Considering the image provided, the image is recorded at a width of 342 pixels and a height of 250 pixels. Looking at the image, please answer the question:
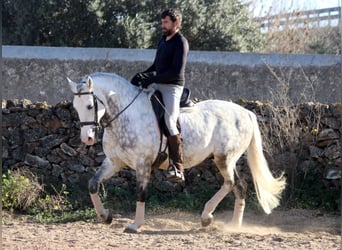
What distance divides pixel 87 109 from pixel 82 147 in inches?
144

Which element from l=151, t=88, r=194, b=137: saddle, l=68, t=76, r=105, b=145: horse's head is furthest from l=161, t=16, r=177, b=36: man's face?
l=68, t=76, r=105, b=145: horse's head

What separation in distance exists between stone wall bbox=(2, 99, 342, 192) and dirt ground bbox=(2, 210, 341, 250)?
37.6 inches

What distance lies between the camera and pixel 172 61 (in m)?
7.47

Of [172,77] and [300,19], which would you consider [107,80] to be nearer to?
[172,77]

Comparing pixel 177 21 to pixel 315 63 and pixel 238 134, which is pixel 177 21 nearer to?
pixel 238 134

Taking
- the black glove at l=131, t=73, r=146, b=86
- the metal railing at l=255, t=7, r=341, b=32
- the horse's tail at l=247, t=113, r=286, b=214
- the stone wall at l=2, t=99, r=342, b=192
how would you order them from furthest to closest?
the metal railing at l=255, t=7, r=341, b=32, the stone wall at l=2, t=99, r=342, b=192, the horse's tail at l=247, t=113, r=286, b=214, the black glove at l=131, t=73, r=146, b=86

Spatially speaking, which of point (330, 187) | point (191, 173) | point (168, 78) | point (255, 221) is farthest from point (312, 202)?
point (168, 78)

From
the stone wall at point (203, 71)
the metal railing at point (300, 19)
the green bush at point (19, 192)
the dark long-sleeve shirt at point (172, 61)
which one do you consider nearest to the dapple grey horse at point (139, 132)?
the dark long-sleeve shirt at point (172, 61)

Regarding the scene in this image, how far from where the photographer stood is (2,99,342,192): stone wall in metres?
10.4

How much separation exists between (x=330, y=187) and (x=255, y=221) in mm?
1592

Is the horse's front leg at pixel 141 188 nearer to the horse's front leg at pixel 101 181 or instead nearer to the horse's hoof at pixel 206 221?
the horse's front leg at pixel 101 181

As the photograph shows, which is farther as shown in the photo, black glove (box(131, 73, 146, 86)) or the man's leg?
black glove (box(131, 73, 146, 86))

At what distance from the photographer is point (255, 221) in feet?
31.0

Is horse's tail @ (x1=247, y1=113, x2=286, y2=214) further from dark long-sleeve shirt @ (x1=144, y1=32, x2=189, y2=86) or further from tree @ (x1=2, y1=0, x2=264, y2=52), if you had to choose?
tree @ (x1=2, y1=0, x2=264, y2=52)
